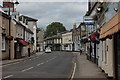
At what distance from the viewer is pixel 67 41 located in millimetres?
121500

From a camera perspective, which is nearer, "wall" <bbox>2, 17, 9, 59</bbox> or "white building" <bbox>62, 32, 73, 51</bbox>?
"wall" <bbox>2, 17, 9, 59</bbox>

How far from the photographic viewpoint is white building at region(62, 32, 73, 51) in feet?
378

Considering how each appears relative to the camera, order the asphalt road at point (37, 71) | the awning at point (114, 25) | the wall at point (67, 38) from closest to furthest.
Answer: the awning at point (114, 25), the asphalt road at point (37, 71), the wall at point (67, 38)

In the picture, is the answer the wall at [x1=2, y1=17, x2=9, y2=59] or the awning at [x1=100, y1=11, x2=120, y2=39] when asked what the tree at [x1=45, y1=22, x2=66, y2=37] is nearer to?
the wall at [x1=2, y1=17, x2=9, y2=59]

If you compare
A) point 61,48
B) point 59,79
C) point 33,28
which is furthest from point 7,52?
point 61,48

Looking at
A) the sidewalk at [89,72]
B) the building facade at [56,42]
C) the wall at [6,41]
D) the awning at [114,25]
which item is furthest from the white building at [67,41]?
the awning at [114,25]

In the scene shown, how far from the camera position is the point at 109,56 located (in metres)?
16.1

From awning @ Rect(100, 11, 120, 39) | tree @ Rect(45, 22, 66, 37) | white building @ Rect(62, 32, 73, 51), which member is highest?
tree @ Rect(45, 22, 66, 37)

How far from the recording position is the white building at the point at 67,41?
378 ft

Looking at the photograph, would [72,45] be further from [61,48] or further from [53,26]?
[53,26]

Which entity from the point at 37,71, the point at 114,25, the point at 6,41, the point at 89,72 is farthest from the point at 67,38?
the point at 114,25

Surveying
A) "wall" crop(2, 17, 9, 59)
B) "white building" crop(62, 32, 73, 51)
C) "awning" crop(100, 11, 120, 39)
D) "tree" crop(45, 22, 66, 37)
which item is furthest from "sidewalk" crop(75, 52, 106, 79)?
"tree" crop(45, 22, 66, 37)

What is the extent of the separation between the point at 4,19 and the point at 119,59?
27.7 meters

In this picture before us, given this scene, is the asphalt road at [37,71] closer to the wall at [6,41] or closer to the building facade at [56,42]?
the wall at [6,41]
